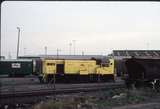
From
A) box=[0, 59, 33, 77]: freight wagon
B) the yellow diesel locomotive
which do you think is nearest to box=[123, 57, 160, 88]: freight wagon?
the yellow diesel locomotive

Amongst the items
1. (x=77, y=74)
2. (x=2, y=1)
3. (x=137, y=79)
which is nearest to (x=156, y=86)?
(x=137, y=79)

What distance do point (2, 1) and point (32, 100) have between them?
1460cm

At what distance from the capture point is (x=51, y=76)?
4256 cm

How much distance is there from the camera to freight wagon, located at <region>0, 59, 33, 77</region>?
55.6 m

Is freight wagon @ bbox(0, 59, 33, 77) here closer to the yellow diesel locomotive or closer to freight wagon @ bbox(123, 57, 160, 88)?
the yellow diesel locomotive

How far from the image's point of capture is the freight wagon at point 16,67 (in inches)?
2189

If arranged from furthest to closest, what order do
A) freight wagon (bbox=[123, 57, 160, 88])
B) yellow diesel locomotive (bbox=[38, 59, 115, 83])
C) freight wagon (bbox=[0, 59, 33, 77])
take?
freight wagon (bbox=[0, 59, 33, 77]) → yellow diesel locomotive (bbox=[38, 59, 115, 83]) → freight wagon (bbox=[123, 57, 160, 88])

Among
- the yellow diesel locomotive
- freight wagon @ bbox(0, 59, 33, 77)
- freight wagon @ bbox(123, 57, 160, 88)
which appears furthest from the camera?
freight wagon @ bbox(0, 59, 33, 77)

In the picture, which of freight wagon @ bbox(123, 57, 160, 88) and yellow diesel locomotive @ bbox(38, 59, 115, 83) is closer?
freight wagon @ bbox(123, 57, 160, 88)

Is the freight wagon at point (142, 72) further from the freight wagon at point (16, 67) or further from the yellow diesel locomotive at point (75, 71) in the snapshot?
the freight wagon at point (16, 67)

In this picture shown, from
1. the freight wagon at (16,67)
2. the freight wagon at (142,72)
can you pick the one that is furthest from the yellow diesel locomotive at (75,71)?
the freight wagon at (16,67)

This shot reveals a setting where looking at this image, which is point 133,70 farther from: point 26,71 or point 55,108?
point 26,71

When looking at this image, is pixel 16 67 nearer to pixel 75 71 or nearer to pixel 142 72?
pixel 75 71

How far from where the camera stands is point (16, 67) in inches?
2213
